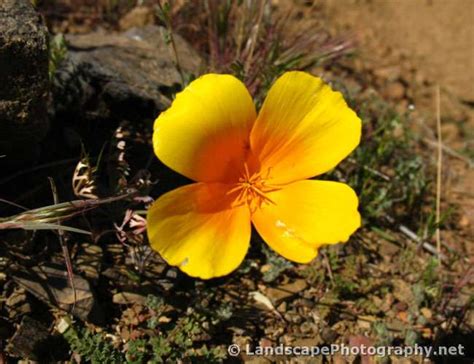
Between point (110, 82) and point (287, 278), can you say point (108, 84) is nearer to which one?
point (110, 82)

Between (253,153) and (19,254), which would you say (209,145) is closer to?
(253,153)

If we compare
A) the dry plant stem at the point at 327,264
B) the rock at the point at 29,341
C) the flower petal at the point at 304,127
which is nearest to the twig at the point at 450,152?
the dry plant stem at the point at 327,264

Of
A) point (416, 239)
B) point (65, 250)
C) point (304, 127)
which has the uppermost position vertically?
point (304, 127)

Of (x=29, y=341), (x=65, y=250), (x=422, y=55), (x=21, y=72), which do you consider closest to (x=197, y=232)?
(x=65, y=250)

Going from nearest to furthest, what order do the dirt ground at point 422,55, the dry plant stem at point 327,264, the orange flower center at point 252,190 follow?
the orange flower center at point 252,190, the dry plant stem at point 327,264, the dirt ground at point 422,55

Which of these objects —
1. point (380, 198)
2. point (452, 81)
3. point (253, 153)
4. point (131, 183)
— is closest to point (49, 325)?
point (131, 183)

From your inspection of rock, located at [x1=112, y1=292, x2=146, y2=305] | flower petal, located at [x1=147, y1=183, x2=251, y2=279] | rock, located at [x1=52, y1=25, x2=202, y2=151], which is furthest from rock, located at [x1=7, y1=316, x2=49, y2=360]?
rock, located at [x1=52, y1=25, x2=202, y2=151]

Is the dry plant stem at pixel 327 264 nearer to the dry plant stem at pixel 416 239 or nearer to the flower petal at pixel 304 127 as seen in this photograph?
the dry plant stem at pixel 416 239

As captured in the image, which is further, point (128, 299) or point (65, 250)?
point (128, 299)
